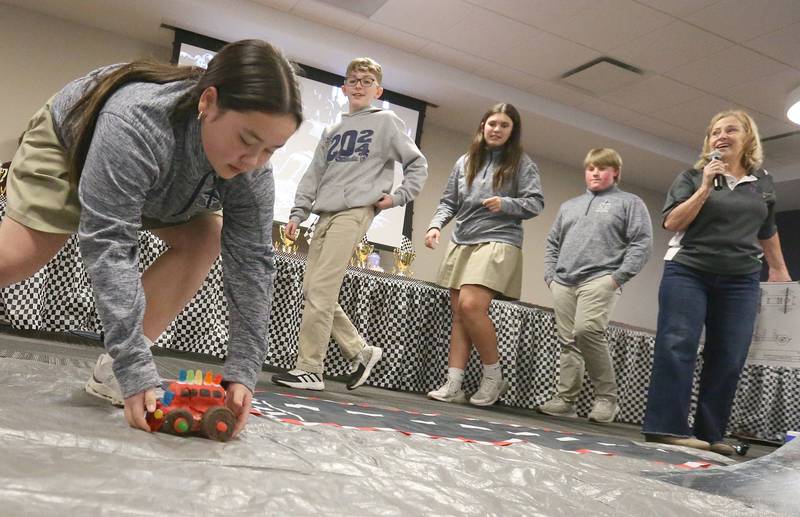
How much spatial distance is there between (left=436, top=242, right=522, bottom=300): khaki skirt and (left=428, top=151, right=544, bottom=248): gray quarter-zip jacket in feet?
0.10

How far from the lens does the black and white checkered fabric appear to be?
2.54 meters

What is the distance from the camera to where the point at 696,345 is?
2055 millimetres

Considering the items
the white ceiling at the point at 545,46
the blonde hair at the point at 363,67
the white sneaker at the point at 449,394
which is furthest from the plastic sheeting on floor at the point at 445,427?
the white ceiling at the point at 545,46

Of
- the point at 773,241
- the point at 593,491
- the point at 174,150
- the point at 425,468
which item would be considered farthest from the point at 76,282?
the point at 773,241

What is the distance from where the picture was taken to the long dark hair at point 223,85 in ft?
3.10

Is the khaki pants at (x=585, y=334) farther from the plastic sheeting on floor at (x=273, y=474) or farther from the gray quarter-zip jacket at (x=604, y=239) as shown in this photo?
the plastic sheeting on floor at (x=273, y=474)

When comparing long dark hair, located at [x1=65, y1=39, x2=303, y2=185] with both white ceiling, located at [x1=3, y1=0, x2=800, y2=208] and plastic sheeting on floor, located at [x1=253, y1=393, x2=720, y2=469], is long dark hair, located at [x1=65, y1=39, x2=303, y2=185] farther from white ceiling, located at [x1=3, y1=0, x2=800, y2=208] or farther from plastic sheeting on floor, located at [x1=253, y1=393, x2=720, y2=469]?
white ceiling, located at [x1=3, y1=0, x2=800, y2=208]

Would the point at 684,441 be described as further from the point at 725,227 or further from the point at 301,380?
the point at 301,380

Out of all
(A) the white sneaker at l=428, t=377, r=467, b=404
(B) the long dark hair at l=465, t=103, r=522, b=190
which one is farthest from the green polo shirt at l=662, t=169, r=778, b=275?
(A) the white sneaker at l=428, t=377, r=467, b=404

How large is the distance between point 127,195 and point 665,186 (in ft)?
22.3

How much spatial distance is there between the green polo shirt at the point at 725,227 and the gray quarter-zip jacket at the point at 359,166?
2.95ft

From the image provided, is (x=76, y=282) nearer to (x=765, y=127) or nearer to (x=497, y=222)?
(x=497, y=222)

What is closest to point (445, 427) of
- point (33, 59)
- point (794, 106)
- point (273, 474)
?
point (273, 474)

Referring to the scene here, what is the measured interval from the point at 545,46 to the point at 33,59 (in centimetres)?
351
